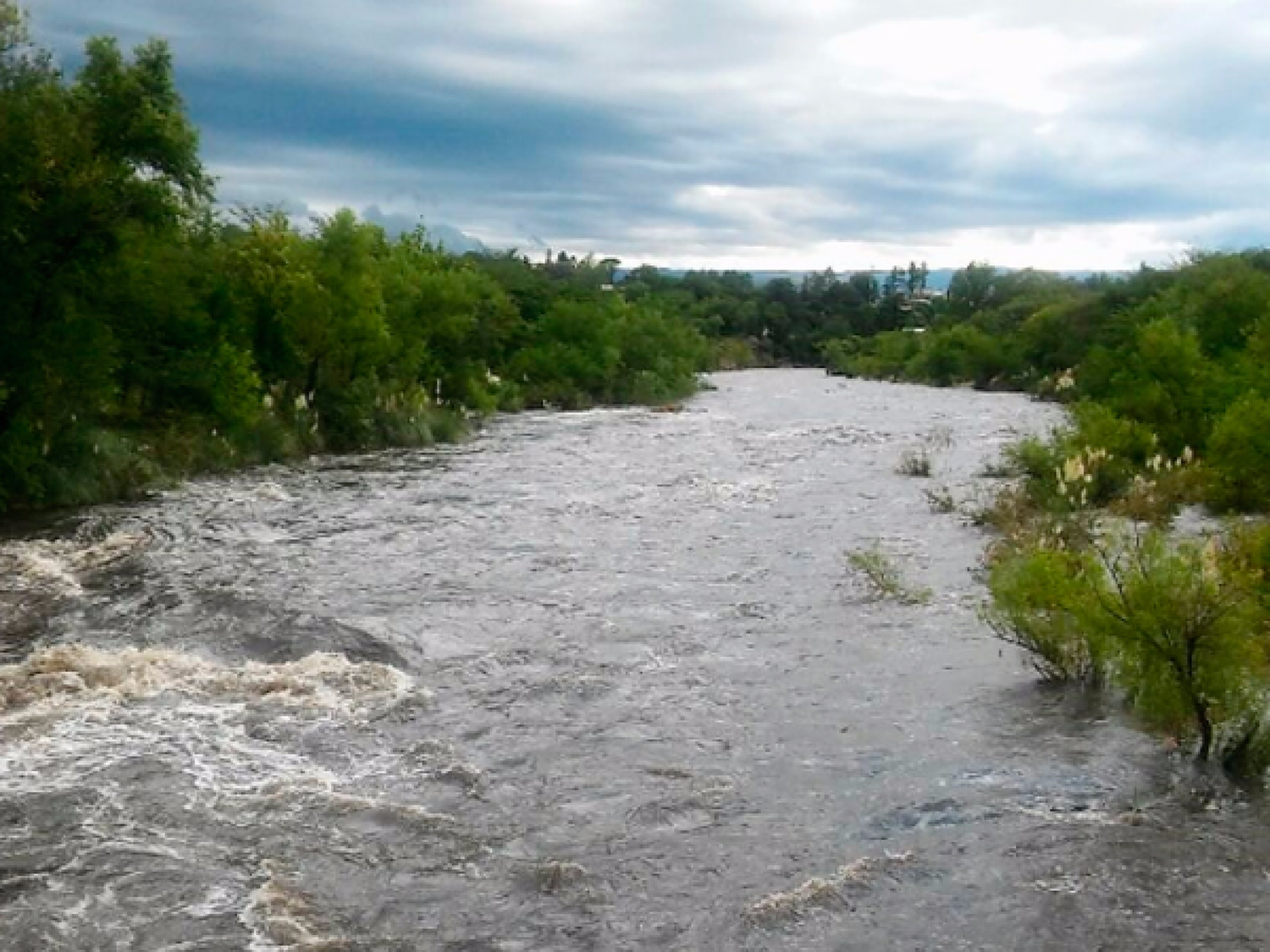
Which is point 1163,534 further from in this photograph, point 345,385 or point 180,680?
point 345,385

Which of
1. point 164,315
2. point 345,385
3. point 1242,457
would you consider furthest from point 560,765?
point 345,385

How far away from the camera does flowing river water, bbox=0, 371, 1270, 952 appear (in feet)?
27.4

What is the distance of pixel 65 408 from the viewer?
26625 mm

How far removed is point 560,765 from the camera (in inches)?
450

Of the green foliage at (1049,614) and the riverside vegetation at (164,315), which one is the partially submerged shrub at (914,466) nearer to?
the riverside vegetation at (164,315)

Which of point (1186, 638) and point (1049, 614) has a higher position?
point (1186, 638)

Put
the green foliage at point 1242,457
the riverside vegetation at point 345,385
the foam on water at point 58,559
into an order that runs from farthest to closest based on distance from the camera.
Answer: the green foliage at point 1242,457
the foam on water at point 58,559
the riverside vegetation at point 345,385

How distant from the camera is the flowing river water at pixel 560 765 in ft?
27.4

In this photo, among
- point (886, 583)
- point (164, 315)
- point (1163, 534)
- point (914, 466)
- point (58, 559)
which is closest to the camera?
point (1163, 534)

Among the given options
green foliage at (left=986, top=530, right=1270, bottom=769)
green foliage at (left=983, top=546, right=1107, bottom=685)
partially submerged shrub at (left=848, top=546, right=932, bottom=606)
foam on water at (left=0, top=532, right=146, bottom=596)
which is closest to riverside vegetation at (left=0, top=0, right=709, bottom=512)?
foam on water at (left=0, top=532, right=146, bottom=596)

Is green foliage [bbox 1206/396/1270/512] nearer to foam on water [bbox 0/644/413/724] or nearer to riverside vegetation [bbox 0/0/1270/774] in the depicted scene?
riverside vegetation [bbox 0/0/1270/774]

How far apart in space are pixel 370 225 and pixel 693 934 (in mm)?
39631

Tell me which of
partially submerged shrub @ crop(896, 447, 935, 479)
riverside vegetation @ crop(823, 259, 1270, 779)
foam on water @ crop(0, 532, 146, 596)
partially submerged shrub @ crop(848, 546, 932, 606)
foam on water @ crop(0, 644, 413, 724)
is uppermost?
riverside vegetation @ crop(823, 259, 1270, 779)

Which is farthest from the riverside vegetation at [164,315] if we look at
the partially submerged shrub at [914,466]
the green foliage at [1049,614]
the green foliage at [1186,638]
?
the green foliage at [1186,638]
